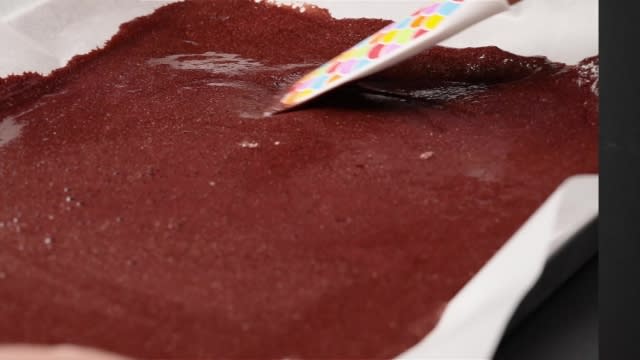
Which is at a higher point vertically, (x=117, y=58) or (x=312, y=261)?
(x=117, y=58)

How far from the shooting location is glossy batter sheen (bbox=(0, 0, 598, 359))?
0.98 meters

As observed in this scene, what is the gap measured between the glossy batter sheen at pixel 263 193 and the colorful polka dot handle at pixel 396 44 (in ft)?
0.13

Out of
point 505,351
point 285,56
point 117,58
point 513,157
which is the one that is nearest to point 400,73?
point 285,56

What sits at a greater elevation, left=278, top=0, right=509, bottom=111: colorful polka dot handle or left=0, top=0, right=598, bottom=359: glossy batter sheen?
left=278, top=0, right=509, bottom=111: colorful polka dot handle

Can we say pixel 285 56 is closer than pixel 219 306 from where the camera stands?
No

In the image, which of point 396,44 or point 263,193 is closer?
point 263,193

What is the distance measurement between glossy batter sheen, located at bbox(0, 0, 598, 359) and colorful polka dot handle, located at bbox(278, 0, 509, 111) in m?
0.04

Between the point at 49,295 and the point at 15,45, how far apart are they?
94 cm

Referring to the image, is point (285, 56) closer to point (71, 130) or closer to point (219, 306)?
point (71, 130)

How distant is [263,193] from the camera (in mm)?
1207

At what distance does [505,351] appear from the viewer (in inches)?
→ 42.1

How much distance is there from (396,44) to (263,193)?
338mm

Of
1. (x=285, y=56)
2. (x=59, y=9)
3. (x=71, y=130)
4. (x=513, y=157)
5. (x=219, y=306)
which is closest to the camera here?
(x=219, y=306)

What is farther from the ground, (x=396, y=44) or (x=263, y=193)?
(x=396, y=44)
